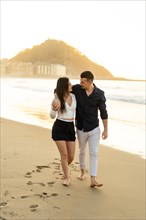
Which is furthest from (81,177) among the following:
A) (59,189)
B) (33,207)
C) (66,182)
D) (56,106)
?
(33,207)

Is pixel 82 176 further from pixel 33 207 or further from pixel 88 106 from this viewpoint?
pixel 33 207

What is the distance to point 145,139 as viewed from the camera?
1088cm

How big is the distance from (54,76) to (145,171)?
5559 inches

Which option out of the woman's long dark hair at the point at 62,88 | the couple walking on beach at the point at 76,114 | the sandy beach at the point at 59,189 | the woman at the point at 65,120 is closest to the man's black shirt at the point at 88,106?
the couple walking on beach at the point at 76,114

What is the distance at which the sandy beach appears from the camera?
14.2 feet

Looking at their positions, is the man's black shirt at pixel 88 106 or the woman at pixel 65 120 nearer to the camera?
the woman at pixel 65 120

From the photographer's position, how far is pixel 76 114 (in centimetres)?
535

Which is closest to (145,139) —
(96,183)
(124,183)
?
(124,183)

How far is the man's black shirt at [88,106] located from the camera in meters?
5.21

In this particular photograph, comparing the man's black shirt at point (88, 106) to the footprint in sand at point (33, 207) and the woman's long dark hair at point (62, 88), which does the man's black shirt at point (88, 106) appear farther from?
the footprint in sand at point (33, 207)

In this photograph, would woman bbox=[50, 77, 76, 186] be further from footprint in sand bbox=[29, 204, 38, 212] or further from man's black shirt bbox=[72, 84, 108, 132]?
footprint in sand bbox=[29, 204, 38, 212]

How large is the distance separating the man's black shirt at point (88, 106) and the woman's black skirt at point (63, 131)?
0.22m

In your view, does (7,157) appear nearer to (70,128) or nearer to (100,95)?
(70,128)

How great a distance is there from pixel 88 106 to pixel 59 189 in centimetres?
125
